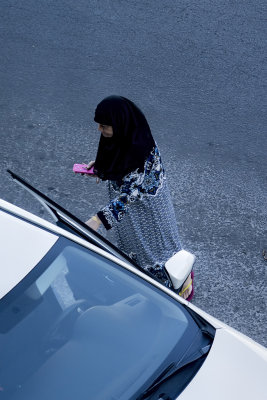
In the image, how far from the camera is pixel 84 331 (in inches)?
96.5

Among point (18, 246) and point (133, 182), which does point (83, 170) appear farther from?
point (18, 246)

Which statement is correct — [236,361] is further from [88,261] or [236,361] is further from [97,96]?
[97,96]

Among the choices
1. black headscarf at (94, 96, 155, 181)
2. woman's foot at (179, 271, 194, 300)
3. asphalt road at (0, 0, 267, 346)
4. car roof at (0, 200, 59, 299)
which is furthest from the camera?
asphalt road at (0, 0, 267, 346)

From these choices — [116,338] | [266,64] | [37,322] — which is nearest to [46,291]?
[37,322]

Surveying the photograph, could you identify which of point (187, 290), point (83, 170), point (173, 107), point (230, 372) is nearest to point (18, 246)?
point (230, 372)

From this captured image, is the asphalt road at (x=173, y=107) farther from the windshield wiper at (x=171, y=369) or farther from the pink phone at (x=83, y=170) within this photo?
the windshield wiper at (x=171, y=369)

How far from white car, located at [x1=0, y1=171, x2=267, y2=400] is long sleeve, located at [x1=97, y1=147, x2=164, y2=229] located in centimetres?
51

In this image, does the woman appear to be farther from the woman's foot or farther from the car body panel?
the car body panel

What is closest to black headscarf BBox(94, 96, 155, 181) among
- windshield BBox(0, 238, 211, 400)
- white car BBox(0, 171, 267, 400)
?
white car BBox(0, 171, 267, 400)

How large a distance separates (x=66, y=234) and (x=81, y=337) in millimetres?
548

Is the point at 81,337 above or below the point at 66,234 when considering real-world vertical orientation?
below

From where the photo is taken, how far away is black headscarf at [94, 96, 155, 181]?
3266 millimetres

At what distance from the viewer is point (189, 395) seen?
2.39m

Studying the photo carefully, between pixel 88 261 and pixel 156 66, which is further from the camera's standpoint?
pixel 156 66
